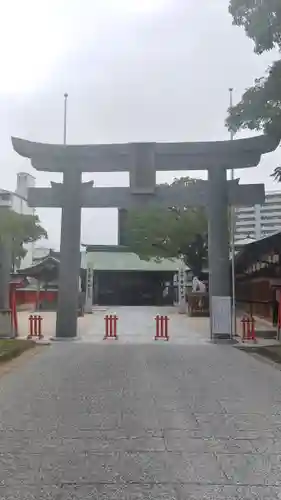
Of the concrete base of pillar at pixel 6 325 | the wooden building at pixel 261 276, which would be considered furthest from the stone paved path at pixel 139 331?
the wooden building at pixel 261 276

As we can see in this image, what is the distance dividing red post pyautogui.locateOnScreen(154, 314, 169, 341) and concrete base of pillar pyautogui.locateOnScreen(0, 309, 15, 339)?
5.64m

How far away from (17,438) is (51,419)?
1002mm

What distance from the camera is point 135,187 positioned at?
23.6m

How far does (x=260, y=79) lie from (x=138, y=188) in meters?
9.42

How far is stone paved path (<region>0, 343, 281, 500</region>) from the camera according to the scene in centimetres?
503

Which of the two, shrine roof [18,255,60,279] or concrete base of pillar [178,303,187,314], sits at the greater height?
shrine roof [18,255,60,279]

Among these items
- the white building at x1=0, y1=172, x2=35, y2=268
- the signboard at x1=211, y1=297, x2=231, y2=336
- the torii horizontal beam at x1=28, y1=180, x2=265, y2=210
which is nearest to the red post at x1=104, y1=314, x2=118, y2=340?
the signboard at x1=211, y1=297, x2=231, y2=336

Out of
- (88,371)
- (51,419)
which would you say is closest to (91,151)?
(88,371)

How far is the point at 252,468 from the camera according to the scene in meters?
5.55

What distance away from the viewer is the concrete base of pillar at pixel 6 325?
22.6 meters

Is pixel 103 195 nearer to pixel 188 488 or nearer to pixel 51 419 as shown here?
pixel 51 419

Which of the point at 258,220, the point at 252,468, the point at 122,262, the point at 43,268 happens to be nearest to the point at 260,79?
the point at 252,468

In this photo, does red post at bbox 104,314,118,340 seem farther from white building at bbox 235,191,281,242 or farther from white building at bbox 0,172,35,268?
white building at bbox 0,172,35,268

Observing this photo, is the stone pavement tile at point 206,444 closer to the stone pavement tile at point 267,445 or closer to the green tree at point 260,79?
the stone pavement tile at point 267,445
